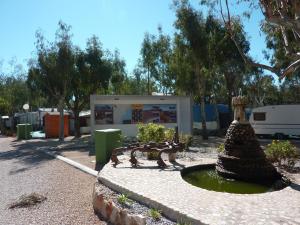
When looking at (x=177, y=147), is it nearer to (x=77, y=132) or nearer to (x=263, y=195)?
(x=263, y=195)

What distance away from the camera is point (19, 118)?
4550 centimetres

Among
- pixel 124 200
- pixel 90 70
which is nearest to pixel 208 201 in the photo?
pixel 124 200

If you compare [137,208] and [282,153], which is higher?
[282,153]

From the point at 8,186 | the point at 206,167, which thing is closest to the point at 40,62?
the point at 8,186

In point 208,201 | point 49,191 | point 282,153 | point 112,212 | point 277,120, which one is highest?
point 277,120

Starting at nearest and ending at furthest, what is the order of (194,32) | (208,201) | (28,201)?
(208,201) < (28,201) < (194,32)

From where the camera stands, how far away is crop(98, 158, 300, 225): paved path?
5.05 meters

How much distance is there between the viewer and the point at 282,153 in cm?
960

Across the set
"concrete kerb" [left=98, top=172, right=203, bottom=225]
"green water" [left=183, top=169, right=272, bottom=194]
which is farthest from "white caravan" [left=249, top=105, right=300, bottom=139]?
"concrete kerb" [left=98, top=172, right=203, bottom=225]

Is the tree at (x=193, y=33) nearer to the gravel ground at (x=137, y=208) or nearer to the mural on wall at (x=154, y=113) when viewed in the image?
the mural on wall at (x=154, y=113)

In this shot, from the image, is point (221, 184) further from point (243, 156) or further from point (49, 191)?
point (49, 191)

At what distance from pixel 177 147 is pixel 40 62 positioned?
19.0 m

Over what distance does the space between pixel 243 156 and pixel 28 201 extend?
447cm

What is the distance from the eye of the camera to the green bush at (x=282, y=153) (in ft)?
31.2
